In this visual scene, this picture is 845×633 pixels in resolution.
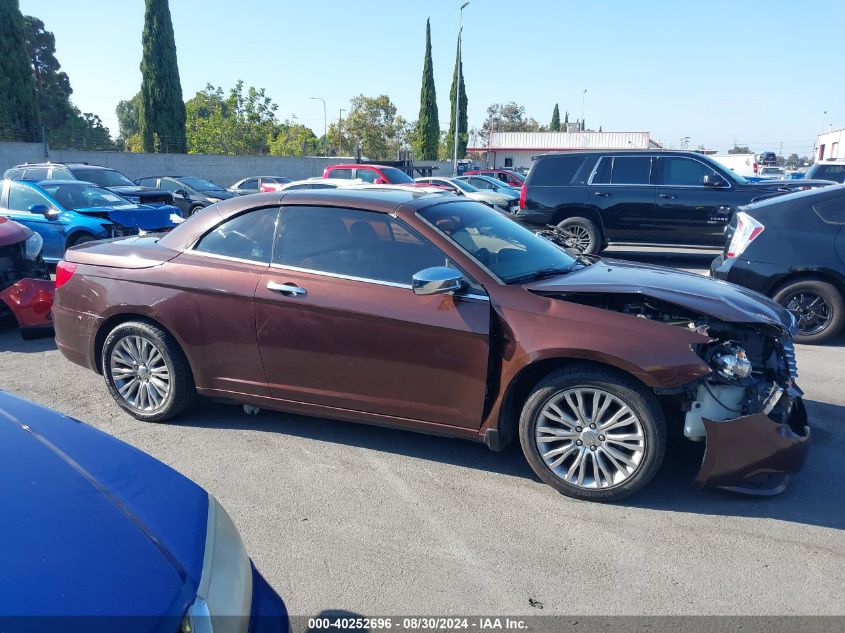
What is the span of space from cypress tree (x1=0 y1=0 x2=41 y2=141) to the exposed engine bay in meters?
29.5

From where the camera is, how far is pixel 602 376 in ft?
11.8

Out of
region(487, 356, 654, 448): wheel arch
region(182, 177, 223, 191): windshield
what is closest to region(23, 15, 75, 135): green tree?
region(182, 177, 223, 191): windshield

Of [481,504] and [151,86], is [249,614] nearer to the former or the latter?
[481,504]

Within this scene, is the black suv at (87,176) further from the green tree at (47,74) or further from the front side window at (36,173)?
the green tree at (47,74)

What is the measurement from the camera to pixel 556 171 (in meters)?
12.1

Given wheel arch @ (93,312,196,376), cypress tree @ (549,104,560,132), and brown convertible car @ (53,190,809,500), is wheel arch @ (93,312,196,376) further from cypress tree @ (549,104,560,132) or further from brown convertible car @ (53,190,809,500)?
cypress tree @ (549,104,560,132)

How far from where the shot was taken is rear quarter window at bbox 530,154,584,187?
39.3 ft

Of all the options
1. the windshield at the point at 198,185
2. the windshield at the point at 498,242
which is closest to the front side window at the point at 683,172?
the windshield at the point at 498,242

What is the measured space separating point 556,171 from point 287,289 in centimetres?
887

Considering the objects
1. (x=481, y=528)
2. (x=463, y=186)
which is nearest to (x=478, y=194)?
(x=463, y=186)

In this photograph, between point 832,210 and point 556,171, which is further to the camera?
Result: point 556,171

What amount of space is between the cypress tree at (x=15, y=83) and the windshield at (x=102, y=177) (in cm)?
1474

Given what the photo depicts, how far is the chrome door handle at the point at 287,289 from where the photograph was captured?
13.8 ft

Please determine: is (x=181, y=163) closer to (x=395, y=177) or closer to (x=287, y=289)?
(x=395, y=177)
